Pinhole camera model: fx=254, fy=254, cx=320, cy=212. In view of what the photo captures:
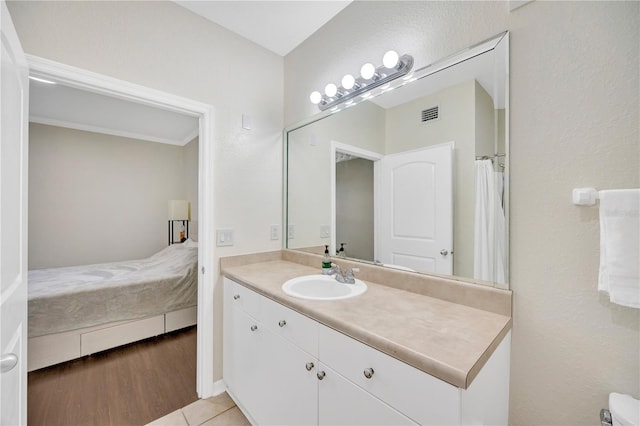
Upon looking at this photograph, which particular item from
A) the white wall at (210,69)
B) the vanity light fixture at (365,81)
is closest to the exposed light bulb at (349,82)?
the vanity light fixture at (365,81)

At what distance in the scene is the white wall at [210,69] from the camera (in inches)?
49.7

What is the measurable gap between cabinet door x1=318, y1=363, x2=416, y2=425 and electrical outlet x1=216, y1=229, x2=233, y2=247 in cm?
111

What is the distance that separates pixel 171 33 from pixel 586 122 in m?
2.12

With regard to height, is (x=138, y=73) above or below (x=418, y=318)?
above

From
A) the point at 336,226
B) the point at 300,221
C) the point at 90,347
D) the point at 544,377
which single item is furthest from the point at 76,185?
the point at 544,377

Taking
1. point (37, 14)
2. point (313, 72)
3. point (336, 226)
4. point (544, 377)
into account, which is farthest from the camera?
point (313, 72)

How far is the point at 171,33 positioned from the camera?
1584 mm

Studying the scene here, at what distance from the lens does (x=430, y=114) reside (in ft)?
4.12

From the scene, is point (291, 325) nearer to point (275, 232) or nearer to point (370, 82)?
point (275, 232)

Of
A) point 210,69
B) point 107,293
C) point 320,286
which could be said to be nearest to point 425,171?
point 320,286

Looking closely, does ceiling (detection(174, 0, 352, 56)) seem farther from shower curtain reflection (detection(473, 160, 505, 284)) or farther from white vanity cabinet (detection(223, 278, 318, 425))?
white vanity cabinet (detection(223, 278, 318, 425))

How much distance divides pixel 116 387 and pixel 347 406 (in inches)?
75.7

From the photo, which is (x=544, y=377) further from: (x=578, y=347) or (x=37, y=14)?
(x=37, y=14)

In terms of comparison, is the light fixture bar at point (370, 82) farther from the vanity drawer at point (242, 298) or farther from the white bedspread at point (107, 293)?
the white bedspread at point (107, 293)
